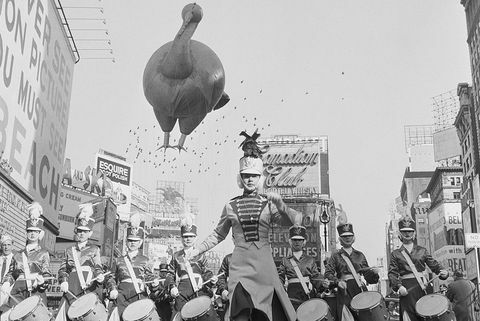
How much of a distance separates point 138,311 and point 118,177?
184ft

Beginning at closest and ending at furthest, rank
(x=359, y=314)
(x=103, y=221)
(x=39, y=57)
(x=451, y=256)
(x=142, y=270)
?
(x=359, y=314), (x=142, y=270), (x=39, y=57), (x=103, y=221), (x=451, y=256)

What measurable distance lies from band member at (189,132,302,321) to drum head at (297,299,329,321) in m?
2.88

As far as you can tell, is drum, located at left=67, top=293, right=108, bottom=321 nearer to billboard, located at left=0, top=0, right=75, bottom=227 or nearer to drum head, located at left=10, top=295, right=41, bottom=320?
drum head, located at left=10, top=295, right=41, bottom=320

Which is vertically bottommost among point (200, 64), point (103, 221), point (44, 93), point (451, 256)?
point (451, 256)

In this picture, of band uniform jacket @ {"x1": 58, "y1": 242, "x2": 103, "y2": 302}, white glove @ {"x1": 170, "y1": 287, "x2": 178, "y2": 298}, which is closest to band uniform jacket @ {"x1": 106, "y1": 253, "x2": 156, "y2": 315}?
white glove @ {"x1": 170, "y1": 287, "x2": 178, "y2": 298}

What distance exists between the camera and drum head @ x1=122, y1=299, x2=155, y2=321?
10.0m

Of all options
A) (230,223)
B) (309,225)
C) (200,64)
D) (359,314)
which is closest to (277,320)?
(230,223)

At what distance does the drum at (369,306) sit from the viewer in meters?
9.04

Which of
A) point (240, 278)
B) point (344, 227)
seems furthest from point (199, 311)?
point (240, 278)

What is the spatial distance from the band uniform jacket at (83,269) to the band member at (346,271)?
13.7ft

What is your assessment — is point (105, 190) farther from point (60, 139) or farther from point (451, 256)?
point (451, 256)

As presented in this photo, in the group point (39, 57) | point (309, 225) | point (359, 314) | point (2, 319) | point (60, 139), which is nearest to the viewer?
point (359, 314)

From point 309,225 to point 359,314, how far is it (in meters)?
44.2

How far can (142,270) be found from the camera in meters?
12.9
